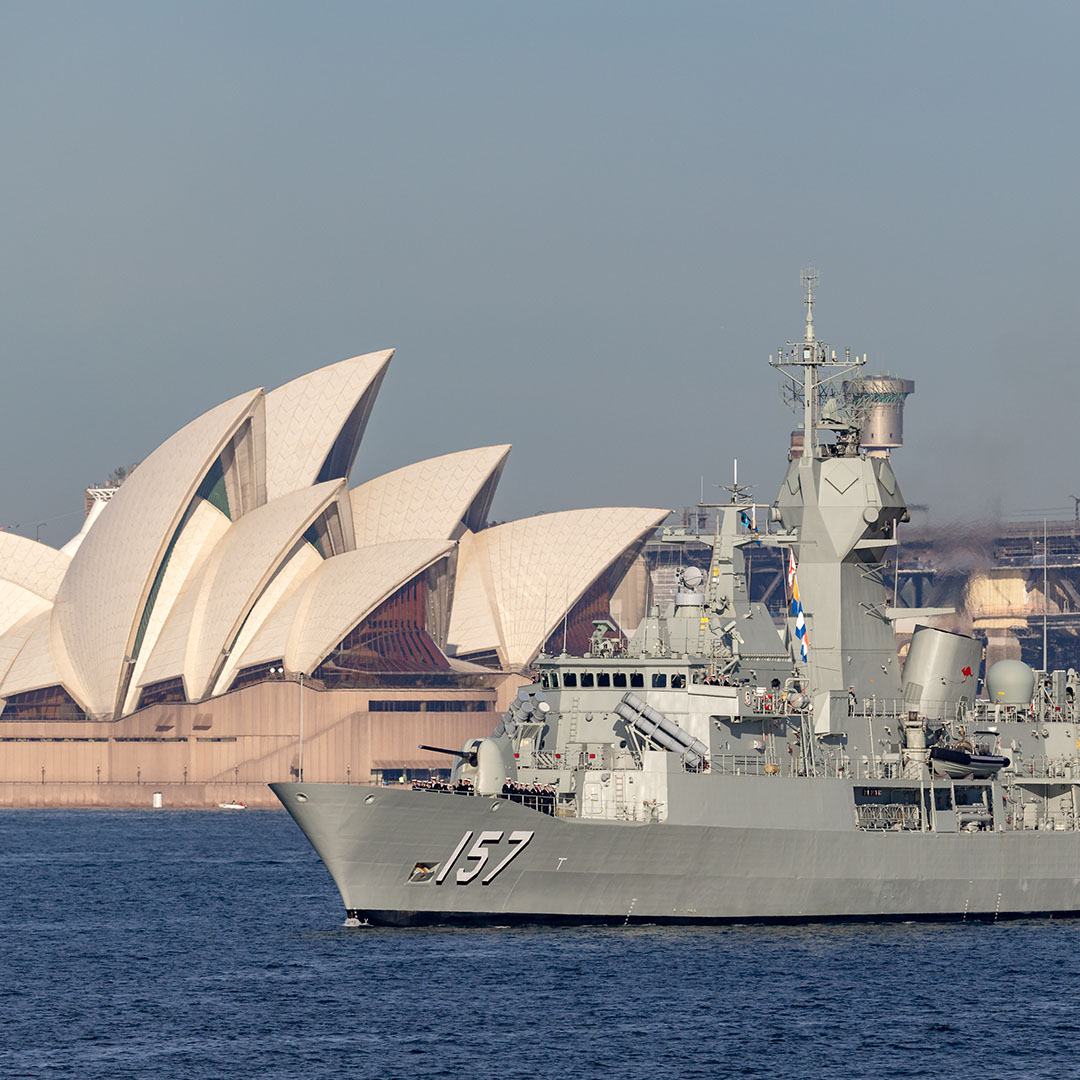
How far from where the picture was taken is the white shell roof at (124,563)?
9231cm

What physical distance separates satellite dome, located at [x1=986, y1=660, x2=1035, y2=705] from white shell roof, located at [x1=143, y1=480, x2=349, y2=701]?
175 ft

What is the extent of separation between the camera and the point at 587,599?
105 m

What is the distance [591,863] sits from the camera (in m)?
36.2

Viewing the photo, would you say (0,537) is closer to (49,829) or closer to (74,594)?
(74,594)

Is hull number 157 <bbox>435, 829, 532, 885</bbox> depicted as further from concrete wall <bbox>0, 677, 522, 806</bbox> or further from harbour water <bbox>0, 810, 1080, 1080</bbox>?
concrete wall <bbox>0, 677, 522, 806</bbox>

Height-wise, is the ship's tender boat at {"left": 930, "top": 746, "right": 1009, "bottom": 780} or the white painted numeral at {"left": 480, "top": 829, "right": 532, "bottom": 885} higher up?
the ship's tender boat at {"left": 930, "top": 746, "right": 1009, "bottom": 780}

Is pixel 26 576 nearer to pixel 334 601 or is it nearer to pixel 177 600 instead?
pixel 177 600

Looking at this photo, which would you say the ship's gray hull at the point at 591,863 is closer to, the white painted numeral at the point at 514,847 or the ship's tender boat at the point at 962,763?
the white painted numeral at the point at 514,847

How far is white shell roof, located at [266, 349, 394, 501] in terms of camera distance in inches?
3836

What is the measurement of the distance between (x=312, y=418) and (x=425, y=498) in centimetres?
793

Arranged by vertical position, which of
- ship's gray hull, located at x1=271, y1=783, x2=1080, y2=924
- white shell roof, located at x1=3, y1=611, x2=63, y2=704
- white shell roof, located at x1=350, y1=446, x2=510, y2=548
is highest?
white shell roof, located at x1=350, y1=446, x2=510, y2=548

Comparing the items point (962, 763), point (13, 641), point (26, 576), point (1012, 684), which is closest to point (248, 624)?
point (13, 641)

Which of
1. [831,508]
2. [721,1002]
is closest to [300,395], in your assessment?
[831,508]

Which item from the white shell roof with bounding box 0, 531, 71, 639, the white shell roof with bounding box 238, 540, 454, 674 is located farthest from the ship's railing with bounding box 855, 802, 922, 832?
the white shell roof with bounding box 0, 531, 71, 639
